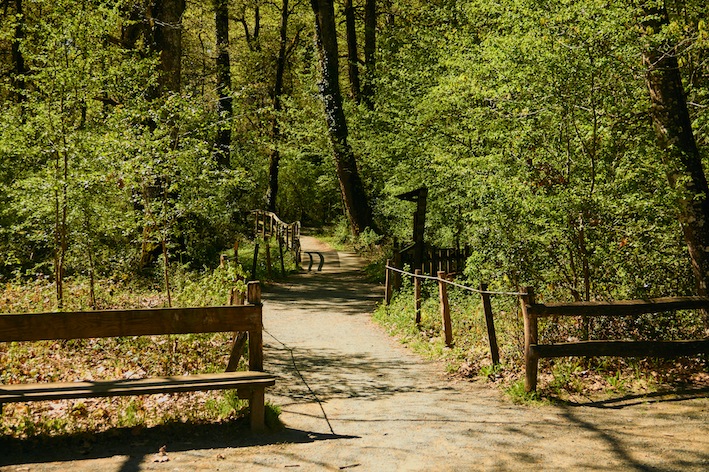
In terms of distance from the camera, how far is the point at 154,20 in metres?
14.9

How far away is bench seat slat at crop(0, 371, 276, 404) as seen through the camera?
18.1 ft

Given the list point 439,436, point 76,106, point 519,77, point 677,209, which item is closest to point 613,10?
point 519,77

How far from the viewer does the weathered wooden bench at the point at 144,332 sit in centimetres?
567

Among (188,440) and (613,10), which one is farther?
(613,10)

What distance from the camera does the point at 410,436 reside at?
5.99 metres

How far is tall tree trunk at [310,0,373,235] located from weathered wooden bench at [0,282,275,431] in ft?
56.4

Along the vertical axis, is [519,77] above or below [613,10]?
below

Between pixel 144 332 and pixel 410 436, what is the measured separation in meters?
2.76

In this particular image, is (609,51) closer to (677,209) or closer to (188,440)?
(677,209)

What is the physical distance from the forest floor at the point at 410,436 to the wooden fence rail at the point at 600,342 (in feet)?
1.83

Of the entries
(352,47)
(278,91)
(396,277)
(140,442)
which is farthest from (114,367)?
(278,91)

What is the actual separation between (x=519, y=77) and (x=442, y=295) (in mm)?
3668

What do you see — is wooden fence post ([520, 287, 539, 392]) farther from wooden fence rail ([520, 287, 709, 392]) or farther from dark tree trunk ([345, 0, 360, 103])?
dark tree trunk ([345, 0, 360, 103])

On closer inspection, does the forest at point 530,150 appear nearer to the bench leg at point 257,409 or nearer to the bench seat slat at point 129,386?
the bench seat slat at point 129,386
